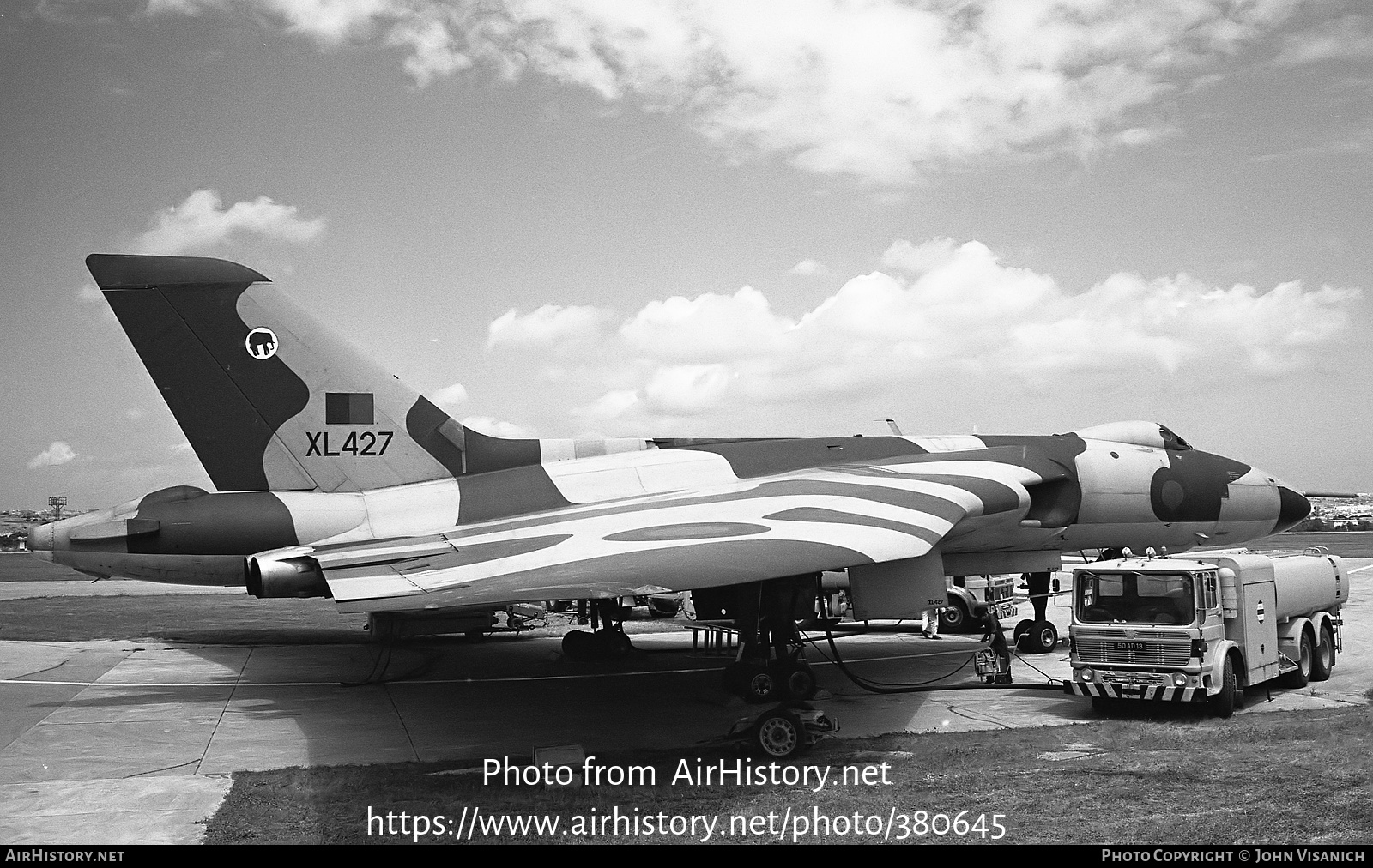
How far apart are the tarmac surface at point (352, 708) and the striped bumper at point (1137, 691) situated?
0.36m

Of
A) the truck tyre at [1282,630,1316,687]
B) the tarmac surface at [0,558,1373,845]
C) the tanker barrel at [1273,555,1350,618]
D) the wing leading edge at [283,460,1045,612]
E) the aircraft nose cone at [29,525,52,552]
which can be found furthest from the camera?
the aircraft nose cone at [29,525,52,552]

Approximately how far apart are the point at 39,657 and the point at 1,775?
8.36 m

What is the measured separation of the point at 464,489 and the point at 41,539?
16.2 ft

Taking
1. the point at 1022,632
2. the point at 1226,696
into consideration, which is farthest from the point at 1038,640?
the point at 1226,696

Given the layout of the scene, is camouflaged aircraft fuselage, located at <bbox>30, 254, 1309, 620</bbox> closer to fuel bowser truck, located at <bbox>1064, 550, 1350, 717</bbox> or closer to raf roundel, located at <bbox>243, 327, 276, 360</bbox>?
raf roundel, located at <bbox>243, 327, 276, 360</bbox>

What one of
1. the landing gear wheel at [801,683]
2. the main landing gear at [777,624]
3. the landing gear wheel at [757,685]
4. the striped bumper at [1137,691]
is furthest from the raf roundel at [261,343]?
the striped bumper at [1137,691]

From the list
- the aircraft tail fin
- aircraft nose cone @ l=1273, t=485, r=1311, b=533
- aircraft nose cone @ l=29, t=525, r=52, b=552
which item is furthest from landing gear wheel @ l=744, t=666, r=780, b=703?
aircraft nose cone @ l=1273, t=485, r=1311, b=533

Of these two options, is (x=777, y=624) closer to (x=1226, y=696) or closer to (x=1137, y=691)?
(x=1137, y=691)

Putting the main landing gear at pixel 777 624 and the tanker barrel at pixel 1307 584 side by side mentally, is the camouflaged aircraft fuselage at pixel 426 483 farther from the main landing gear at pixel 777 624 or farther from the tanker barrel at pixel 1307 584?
the tanker barrel at pixel 1307 584

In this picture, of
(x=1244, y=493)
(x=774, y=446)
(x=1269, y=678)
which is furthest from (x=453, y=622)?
(x=1244, y=493)

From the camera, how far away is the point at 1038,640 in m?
Answer: 16.2

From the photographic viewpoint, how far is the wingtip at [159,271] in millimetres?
12430

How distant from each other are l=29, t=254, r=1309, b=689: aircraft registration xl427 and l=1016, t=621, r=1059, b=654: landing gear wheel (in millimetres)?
1562

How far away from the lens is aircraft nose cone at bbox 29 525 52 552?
12.3 m
